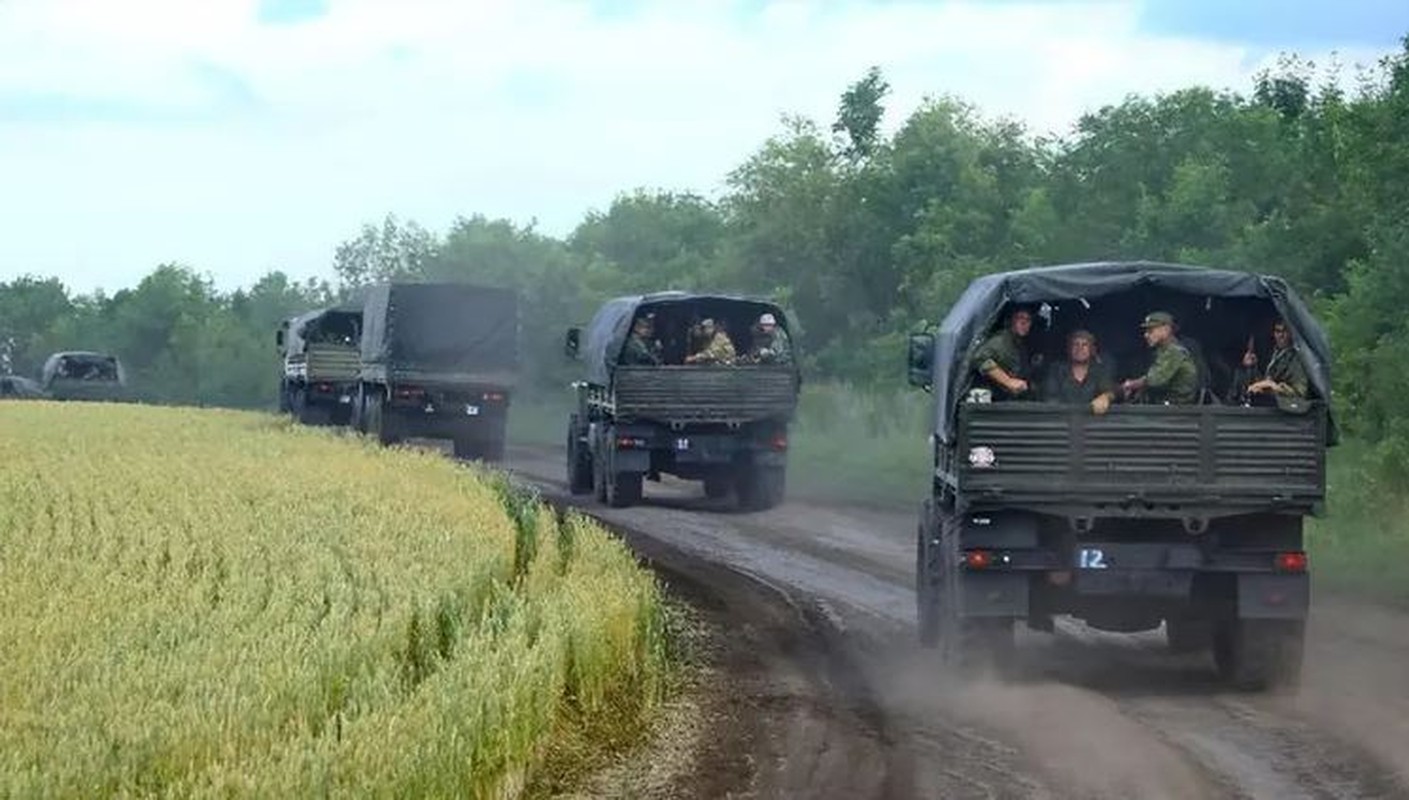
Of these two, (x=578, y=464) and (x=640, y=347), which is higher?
(x=640, y=347)

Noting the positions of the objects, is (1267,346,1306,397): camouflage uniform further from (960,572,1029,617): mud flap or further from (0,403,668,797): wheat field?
(0,403,668,797): wheat field

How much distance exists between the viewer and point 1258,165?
44.0 metres

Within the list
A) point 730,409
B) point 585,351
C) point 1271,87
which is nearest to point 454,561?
point 730,409

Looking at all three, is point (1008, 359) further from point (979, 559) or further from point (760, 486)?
point (760, 486)

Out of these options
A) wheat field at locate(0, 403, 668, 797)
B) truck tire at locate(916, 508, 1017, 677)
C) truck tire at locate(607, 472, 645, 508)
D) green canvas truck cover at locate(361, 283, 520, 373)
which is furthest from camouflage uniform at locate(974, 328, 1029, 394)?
green canvas truck cover at locate(361, 283, 520, 373)

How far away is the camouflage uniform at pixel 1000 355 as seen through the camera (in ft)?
50.8

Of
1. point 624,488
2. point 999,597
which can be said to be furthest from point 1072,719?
point 624,488

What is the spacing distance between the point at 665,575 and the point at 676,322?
980 centimetres

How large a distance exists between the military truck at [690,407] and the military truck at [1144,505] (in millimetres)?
14971

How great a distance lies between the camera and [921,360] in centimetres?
1723

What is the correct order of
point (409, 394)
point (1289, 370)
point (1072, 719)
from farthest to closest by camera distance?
point (409, 394), point (1289, 370), point (1072, 719)

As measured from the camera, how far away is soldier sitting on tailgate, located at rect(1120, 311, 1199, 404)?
607 inches

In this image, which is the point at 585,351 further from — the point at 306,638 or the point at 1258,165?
the point at 306,638

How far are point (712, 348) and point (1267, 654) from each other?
643 inches
